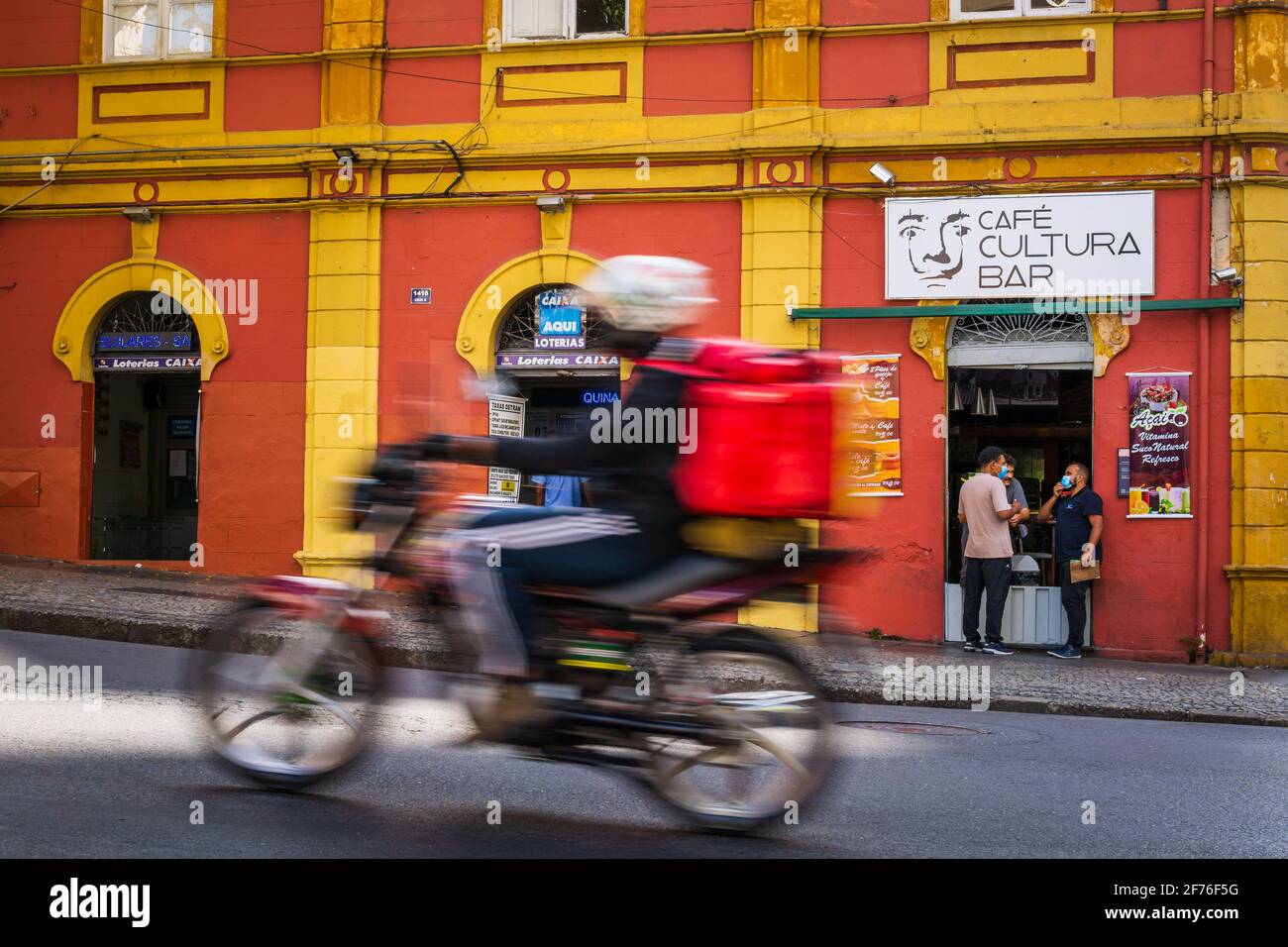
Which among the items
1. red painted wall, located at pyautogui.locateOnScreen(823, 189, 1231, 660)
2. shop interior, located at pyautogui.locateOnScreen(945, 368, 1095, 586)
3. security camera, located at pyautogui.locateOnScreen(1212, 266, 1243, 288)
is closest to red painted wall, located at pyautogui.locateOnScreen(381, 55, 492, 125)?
red painted wall, located at pyautogui.locateOnScreen(823, 189, 1231, 660)

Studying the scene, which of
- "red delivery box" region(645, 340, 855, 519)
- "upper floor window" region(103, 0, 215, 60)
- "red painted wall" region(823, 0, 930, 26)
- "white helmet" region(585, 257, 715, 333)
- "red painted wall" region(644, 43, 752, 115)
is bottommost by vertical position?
"red delivery box" region(645, 340, 855, 519)

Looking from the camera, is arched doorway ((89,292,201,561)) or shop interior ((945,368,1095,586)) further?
arched doorway ((89,292,201,561))

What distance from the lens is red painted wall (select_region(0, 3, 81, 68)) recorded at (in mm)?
15859

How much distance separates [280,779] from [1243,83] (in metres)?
12.1

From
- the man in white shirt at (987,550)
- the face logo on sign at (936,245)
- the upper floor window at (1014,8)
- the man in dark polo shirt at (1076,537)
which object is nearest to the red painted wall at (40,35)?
the face logo on sign at (936,245)

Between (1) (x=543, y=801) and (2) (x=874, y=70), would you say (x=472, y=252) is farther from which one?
(1) (x=543, y=801)

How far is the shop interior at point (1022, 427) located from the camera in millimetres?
13969

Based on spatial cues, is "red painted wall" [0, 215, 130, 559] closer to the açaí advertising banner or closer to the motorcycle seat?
the açaí advertising banner

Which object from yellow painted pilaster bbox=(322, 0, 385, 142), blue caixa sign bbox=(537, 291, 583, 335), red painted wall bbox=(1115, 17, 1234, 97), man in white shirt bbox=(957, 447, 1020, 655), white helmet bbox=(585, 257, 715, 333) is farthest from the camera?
yellow painted pilaster bbox=(322, 0, 385, 142)

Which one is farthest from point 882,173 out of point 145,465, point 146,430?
point 145,465

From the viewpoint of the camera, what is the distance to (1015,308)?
13586 mm

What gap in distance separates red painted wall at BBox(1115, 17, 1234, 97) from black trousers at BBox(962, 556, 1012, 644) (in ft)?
16.2

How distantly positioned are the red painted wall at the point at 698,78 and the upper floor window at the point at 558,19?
2.35 feet
